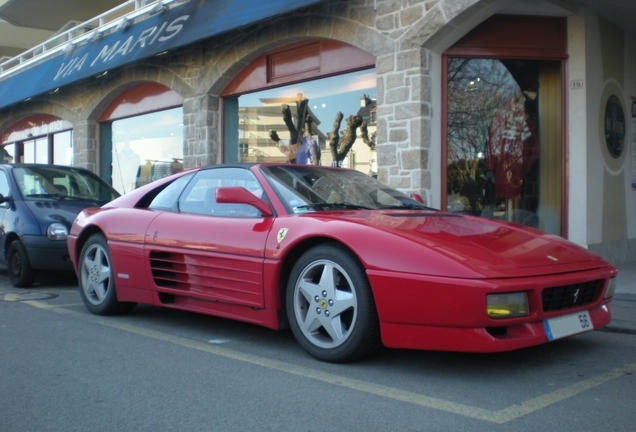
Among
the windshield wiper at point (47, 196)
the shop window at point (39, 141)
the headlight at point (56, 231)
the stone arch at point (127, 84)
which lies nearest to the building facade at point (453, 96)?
the stone arch at point (127, 84)

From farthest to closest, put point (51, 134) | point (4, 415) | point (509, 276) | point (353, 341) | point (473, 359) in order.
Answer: point (51, 134) < point (473, 359) < point (353, 341) < point (509, 276) < point (4, 415)

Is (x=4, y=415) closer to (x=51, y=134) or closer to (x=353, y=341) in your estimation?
(x=353, y=341)

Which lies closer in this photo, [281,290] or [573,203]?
[281,290]

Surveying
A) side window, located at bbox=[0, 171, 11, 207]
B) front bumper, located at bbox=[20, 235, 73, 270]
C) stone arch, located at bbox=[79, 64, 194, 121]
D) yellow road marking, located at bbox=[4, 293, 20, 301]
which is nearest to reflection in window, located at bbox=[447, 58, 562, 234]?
front bumper, located at bbox=[20, 235, 73, 270]

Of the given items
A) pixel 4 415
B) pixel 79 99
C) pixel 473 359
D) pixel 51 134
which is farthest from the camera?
pixel 51 134

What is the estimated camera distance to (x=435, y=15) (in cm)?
845

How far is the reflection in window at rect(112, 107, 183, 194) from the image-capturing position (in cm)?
1375

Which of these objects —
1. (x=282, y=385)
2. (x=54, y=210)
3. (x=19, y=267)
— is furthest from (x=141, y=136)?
(x=282, y=385)

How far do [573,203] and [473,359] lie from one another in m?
5.08

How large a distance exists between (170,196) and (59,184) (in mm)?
3633

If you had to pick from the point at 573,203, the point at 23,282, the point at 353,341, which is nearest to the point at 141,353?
the point at 353,341

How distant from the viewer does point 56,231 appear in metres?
7.67

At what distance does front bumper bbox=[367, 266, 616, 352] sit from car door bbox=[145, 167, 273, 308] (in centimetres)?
102

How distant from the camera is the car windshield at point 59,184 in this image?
8477 millimetres
